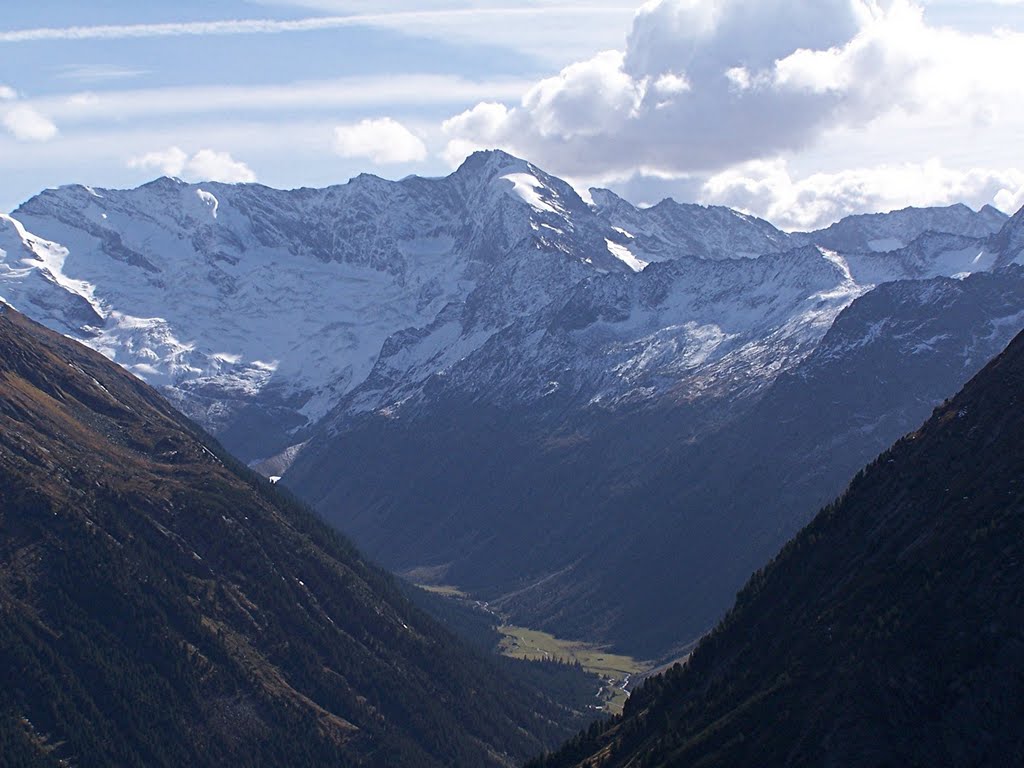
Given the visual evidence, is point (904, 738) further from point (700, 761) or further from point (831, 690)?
Answer: point (700, 761)

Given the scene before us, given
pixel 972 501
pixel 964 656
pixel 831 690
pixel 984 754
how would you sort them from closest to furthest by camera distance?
pixel 984 754 < pixel 964 656 < pixel 831 690 < pixel 972 501

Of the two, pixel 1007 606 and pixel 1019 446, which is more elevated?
pixel 1019 446

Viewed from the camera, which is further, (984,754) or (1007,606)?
(1007,606)

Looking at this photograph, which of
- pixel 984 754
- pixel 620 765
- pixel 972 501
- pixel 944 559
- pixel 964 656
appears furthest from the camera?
pixel 620 765

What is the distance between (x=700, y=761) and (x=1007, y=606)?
42.7 m

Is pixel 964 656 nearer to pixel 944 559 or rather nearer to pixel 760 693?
pixel 944 559

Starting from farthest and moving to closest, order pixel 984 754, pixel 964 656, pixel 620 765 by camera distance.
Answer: pixel 620 765, pixel 964 656, pixel 984 754

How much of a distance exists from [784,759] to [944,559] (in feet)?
113

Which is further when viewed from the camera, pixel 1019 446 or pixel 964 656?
pixel 1019 446

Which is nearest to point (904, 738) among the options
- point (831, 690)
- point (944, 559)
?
point (831, 690)

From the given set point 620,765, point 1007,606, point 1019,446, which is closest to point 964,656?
point 1007,606

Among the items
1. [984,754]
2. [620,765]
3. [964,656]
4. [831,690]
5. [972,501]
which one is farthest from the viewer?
[620,765]

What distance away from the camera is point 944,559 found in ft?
566

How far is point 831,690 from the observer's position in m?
162
